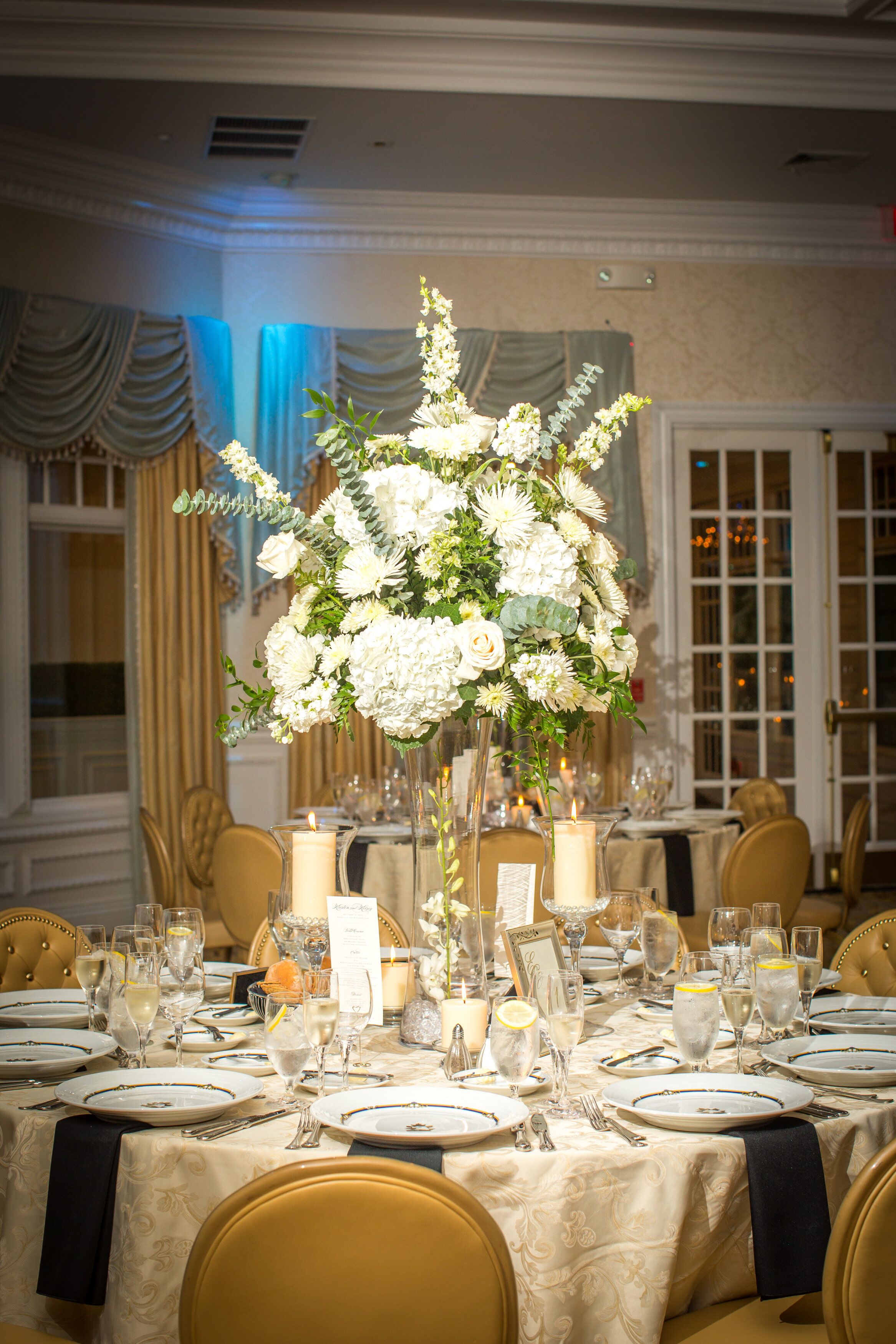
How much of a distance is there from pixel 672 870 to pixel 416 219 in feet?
13.4

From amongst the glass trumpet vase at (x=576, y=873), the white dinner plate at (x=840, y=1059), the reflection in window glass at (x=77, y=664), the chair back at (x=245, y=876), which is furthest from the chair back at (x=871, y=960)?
the reflection in window glass at (x=77, y=664)

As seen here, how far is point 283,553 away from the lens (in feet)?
6.96

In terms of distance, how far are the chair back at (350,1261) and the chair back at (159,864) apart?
3549mm

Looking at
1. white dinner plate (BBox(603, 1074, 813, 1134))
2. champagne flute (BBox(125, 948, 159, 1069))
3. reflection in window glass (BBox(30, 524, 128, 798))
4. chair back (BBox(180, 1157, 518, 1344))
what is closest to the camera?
chair back (BBox(180, 1157, 518, 1344))

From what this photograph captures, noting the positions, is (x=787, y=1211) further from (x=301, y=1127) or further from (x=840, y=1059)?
(x=301, y=1127)

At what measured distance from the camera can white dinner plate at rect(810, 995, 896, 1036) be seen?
2.21 metres

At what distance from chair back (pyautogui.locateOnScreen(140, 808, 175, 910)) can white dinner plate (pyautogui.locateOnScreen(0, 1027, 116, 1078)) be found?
258cm

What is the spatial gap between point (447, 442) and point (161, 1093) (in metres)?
1.09

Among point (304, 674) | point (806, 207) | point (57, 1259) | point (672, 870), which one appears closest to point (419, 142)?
point (806, 207)

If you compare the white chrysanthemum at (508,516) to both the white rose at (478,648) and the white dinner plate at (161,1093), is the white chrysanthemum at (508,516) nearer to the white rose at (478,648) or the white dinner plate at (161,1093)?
the white rose at (478,648)

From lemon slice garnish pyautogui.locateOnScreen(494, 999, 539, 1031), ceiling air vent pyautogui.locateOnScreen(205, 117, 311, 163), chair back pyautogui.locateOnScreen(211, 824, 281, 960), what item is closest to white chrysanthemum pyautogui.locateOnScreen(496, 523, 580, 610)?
lemon slice garnish pyautogui.locateOnScreen(494, 999, 539, 1031)

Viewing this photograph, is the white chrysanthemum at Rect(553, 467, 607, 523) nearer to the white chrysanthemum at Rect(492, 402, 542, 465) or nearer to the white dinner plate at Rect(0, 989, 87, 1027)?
the white chrysanthemum at Rect(492, 402, 542, 465)

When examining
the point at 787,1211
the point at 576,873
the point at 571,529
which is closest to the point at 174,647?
the point at 576,873

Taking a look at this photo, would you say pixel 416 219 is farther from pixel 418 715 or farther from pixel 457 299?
pixel 418 715
